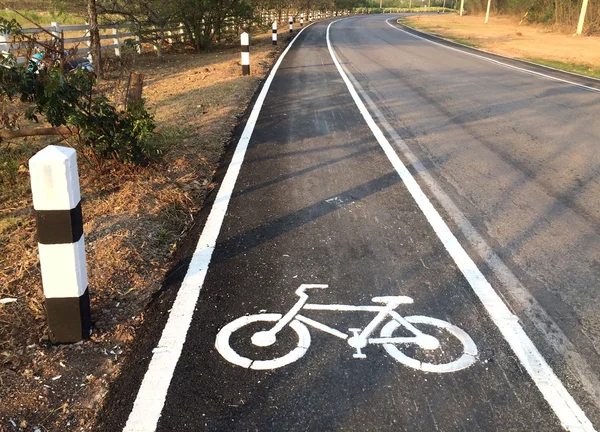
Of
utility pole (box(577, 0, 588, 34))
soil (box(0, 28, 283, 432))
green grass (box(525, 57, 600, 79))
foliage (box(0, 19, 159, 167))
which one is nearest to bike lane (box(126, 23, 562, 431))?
soil (box(0, 28, 283, 432))

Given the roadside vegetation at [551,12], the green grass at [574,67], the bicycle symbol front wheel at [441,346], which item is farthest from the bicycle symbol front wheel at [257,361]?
the roadside vegetation at [551,12]

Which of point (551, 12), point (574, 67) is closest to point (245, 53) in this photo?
point (574, 67)

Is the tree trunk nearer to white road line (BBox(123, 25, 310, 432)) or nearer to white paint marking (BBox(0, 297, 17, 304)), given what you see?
white road line (BBox(123, 25, 310, 432))

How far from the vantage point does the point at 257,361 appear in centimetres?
286

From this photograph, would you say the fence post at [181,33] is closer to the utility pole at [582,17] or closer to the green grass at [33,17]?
the green grass at [33,17]

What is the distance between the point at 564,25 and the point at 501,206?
42.1 m

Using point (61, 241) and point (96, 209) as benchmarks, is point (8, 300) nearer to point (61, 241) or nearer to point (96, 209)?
point (61, 241)

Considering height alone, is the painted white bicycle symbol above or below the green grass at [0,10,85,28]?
below

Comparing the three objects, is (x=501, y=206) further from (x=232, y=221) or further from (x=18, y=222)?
(x=18, y=222)

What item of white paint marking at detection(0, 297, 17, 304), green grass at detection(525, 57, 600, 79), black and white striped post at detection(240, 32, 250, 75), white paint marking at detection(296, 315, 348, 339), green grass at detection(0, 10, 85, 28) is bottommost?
white paint marking at detection(296, 315, 348, 339)

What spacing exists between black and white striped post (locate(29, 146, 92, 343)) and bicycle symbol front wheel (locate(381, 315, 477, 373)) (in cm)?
180

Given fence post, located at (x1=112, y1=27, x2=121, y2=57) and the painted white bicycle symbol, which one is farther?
fence post, located at (x1=112, y1=27, x2=121, y2=57)

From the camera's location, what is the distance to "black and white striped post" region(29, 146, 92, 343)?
8.77 feet

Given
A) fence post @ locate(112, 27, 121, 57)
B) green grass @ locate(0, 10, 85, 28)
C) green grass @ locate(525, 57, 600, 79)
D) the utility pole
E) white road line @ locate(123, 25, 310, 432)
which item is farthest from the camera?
the utility pole
